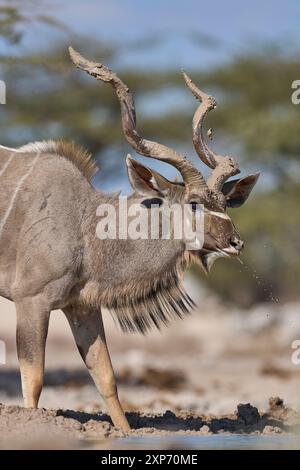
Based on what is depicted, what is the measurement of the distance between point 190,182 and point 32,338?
3.84ft

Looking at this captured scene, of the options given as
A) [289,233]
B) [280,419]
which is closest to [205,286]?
[289,233]

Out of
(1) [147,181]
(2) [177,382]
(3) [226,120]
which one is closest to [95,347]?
(1) [147,181]

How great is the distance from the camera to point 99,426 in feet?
21.2

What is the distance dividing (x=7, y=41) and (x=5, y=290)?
12.1 ft

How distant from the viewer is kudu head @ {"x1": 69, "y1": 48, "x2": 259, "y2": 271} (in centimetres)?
668

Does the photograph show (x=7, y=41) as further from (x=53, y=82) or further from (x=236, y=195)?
(x=53, y=82)

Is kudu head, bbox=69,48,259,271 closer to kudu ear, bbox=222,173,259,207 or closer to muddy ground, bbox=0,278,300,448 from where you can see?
kudu ear, bbox=222,173,259,207

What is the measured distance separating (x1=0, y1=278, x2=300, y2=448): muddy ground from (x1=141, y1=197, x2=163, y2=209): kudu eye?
1.17 meters

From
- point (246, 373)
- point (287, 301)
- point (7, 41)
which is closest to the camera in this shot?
point (7, 41)

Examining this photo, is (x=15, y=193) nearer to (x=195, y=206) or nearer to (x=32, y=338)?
(x=32, y=338)

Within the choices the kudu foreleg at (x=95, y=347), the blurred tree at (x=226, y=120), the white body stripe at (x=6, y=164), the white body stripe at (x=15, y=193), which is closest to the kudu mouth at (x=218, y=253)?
the kudu foreleg at (x=95, y=347)

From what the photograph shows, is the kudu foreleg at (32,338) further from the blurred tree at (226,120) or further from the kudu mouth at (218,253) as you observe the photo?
the blurred tree at (226,120)

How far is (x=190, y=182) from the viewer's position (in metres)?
6.76

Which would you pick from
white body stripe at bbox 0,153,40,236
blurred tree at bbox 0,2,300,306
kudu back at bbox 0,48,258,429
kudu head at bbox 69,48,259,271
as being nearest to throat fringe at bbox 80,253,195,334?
kudu back at bbox 0,48,258,429
